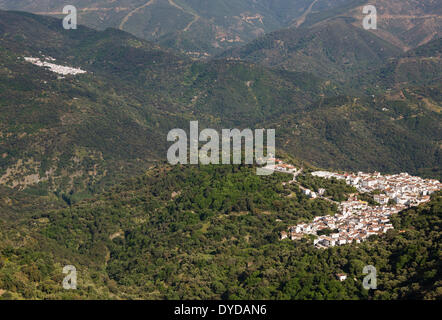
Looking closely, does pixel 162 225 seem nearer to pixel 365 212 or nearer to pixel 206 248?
A: pixel 206 248

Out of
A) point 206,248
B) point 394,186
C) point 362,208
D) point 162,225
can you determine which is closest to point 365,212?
point 362,208

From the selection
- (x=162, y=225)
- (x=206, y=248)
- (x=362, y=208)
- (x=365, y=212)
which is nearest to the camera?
(x=206, y=248)

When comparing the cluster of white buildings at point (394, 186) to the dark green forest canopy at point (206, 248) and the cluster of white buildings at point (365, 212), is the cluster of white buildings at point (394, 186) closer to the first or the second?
the cluster of white buildings at point (365, 212)

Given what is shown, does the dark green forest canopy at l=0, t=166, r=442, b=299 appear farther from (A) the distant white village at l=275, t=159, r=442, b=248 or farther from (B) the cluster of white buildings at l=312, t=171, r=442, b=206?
(B) the cluster of white buildings at l=312, t=171, r=442, b=206

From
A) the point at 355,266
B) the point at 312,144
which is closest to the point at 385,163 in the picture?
the point at 312,144

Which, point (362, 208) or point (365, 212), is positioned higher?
point (362, 208)

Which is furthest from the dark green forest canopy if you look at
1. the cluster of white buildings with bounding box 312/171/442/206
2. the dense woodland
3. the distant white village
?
the cluster of white buildings with bounding box 312/171/442/206

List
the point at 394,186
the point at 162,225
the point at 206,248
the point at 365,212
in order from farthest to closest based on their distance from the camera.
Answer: the point at 394,186 < the point at 162,225 < the point at 365,212 < the point at 206,248

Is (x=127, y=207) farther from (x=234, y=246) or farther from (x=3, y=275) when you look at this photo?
(x=3, y=275)
